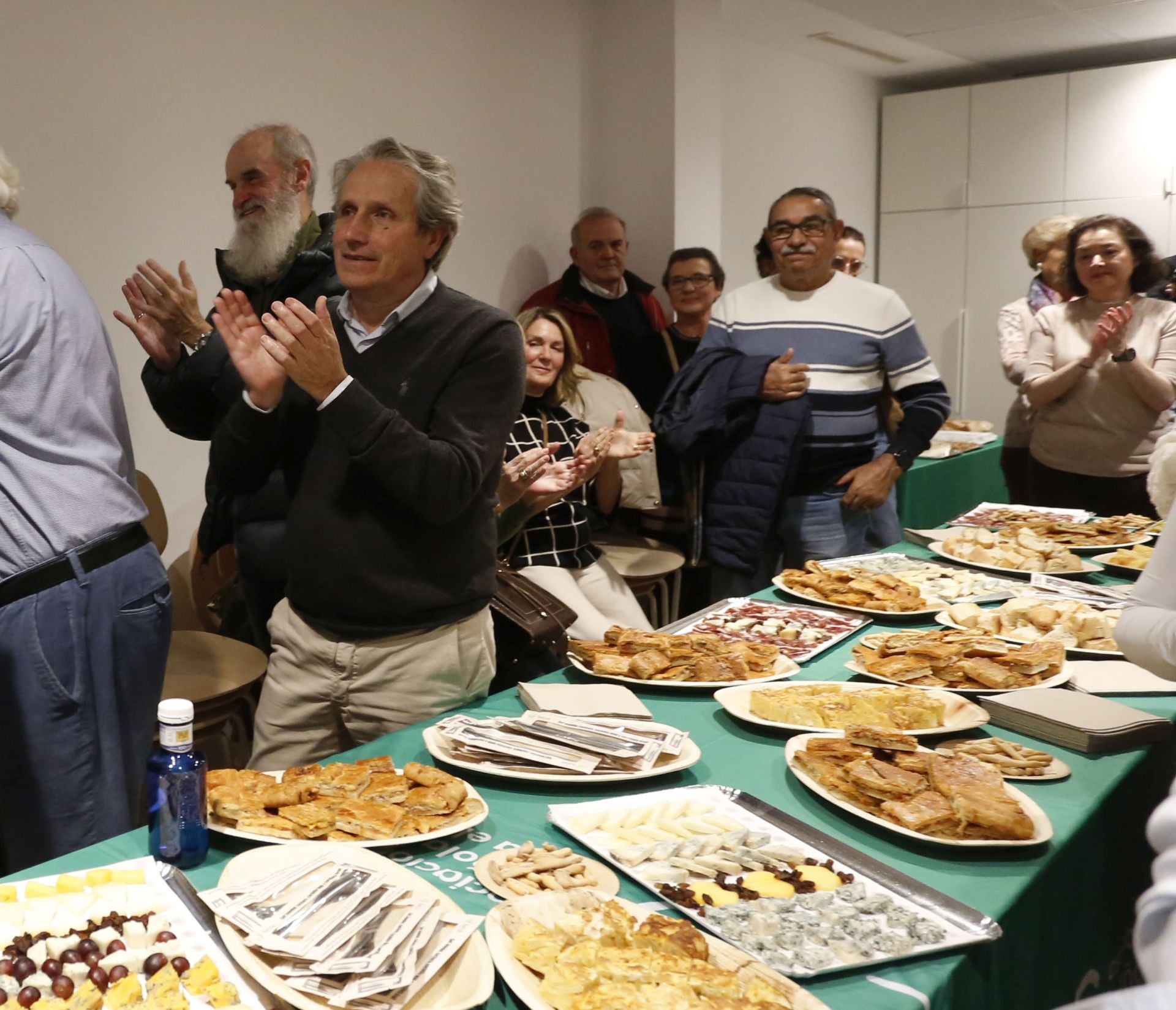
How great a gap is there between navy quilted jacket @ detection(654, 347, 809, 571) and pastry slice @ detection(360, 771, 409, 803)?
1.92 meters

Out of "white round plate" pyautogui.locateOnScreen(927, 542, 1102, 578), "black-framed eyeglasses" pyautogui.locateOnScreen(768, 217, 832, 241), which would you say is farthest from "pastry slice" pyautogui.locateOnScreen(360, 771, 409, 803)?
"black-framed eyeglasses" pyautogui.locateOnScreen(768, 217, 832, 241)

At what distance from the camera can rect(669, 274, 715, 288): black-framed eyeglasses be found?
4492 mm

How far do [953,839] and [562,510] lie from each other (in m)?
2.10

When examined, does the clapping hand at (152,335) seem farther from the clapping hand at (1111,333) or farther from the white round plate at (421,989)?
the clapping hand at (1111,333)

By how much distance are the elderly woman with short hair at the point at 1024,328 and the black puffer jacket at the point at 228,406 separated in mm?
2936

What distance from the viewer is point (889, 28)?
20.6ft

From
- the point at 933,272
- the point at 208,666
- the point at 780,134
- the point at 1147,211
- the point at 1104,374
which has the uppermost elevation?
the point at 780,134

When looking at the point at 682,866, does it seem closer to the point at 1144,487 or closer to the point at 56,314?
the point at 56,314

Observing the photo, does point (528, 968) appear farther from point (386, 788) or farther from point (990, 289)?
point (990, 289)

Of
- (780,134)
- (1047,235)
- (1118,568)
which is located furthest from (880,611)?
(780,134)

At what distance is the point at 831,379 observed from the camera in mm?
3209

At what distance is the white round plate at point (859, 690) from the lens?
165cm

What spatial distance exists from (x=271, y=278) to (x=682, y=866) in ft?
5.89

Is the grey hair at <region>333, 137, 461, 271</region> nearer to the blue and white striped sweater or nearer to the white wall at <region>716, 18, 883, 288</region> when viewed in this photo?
the blue and white striped sweater
